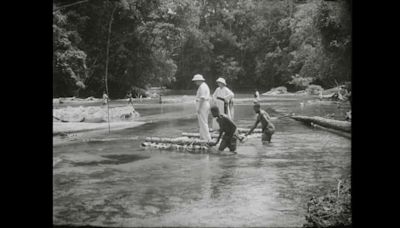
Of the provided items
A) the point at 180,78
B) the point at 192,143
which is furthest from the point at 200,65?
the point at 192,143

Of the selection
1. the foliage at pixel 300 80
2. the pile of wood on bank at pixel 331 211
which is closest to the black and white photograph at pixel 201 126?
the pile of wood on bank at pixel 331 211

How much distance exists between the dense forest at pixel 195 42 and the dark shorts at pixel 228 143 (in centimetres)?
1097

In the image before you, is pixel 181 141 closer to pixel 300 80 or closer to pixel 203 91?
pixel 203 91

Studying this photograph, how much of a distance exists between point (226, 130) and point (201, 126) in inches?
50.6

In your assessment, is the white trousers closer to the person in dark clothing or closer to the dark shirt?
the person in dark clothing

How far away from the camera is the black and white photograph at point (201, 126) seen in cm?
551

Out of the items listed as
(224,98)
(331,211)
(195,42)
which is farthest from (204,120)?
(195,42)

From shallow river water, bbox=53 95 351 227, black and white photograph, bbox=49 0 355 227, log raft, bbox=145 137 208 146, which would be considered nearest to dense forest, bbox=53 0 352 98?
black and white photograph, bbox=49 0 355 227

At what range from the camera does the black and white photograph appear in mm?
5512

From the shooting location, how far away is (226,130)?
377 inches

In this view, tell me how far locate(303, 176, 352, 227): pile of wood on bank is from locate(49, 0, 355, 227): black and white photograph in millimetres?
17

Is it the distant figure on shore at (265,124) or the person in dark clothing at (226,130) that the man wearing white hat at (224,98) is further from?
the person in dark clothing at (226,130)
